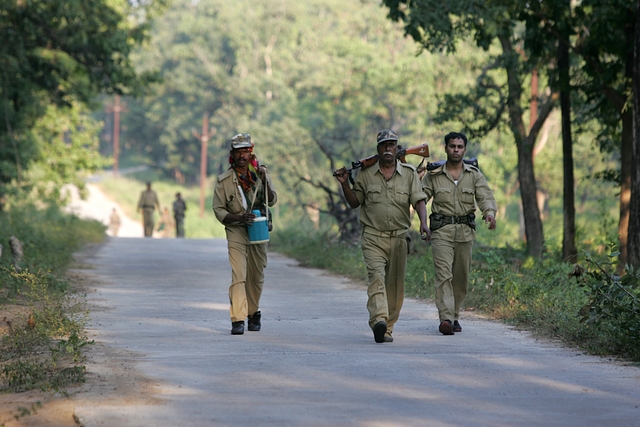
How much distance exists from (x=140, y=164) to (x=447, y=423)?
11125 cm

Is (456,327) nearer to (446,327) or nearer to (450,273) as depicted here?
(446,327)

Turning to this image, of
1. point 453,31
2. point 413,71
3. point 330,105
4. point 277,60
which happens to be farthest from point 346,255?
point 277,60

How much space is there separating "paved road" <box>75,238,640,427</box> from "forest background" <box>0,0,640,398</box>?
1.14 metres

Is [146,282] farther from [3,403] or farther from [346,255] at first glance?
[3,403]

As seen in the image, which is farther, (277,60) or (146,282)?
(277,60)

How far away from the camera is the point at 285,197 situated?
60.5m

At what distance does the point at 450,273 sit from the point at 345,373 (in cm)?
309

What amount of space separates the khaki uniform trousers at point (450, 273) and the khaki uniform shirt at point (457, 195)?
0.09m

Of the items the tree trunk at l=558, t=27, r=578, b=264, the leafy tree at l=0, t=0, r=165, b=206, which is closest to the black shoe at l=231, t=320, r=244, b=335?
the tree trunk at l=558, t=27, r=578, b=264

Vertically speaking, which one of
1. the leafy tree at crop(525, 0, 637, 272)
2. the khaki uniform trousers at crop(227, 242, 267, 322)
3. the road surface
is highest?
the leafy tree at crop(525, 0, 637, 272)

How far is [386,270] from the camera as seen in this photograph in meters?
10.5

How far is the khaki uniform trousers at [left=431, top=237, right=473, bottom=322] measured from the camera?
35.5ft

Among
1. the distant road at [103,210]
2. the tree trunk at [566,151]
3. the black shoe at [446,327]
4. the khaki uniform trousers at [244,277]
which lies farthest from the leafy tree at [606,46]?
the distant road at [103,210]

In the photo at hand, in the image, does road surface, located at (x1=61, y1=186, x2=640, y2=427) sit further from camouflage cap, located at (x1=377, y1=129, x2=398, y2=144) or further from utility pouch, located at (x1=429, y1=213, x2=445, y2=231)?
camouflage cap, located at (x1=377, y1=129, x2=398, y2=144)
